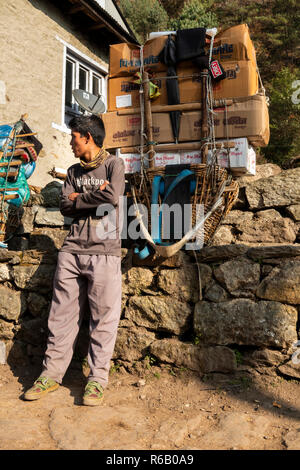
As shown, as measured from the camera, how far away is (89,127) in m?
3.06

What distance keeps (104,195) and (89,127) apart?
0.60 meters

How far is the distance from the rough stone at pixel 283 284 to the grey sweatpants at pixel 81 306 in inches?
43.5

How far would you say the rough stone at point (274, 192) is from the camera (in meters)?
4.30

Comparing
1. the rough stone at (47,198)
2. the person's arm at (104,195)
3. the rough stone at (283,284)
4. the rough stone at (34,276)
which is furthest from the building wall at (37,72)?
the rough stone at (283,284)

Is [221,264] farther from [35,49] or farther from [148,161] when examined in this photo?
[35,49]

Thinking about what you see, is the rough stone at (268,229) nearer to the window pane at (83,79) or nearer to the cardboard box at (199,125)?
the cardboard box at (199,125)

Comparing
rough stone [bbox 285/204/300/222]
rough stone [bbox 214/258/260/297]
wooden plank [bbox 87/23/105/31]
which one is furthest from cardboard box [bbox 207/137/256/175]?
wooden plank [bbox 87/23/105/31]

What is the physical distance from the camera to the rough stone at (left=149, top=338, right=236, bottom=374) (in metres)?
2.90

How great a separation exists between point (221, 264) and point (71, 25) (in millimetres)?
7563

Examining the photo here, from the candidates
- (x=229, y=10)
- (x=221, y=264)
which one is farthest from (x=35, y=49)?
(x=229, y=10)

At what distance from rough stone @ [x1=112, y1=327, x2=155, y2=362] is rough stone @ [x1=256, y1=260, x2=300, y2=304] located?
960 millimetres

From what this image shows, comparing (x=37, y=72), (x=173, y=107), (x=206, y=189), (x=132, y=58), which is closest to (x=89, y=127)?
(x=173, y=107)

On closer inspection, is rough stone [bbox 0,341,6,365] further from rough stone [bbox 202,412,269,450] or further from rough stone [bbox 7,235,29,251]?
rough stone [bbox 202,412,269,450]

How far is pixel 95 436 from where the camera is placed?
2246 millimetres
